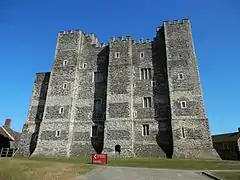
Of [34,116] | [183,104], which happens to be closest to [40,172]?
[183,104]

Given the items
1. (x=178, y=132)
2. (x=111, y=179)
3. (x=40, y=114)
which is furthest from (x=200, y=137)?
(x=40, y=114)

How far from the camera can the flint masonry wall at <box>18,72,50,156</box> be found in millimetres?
31344

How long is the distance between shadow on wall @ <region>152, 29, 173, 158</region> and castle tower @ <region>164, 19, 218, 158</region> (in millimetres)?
1324

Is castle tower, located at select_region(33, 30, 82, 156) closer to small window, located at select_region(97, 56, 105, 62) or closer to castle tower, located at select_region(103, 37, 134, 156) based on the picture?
small window, located at select_region(97, 56, 105, 62)

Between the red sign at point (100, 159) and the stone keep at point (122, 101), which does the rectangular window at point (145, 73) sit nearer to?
the stone keep at point (122, 101)

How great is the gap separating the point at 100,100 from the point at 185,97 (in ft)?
42.8

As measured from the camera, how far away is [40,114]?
3306 centimetres

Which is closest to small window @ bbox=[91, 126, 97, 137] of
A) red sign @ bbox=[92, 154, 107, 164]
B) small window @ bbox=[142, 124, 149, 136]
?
small window @ bbox=[142, 124, 149, 136]

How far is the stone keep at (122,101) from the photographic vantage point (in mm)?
25844

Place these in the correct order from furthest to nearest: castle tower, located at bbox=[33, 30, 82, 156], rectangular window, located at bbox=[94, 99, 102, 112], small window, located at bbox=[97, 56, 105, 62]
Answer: small window, located at bbox=[97, 56, 105, 62]
rectangular window, located at bbox=[94, 99, 102, 112]
castle tower, located at bbox=[33, 30, 82, 156]

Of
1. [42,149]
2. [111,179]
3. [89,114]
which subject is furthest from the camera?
[89,114]

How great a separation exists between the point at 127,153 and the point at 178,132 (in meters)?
7.31

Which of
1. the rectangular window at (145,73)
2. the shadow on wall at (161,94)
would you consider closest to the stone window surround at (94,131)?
the shadow on wall at (161,94)

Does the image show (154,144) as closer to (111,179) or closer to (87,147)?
(87,147)
